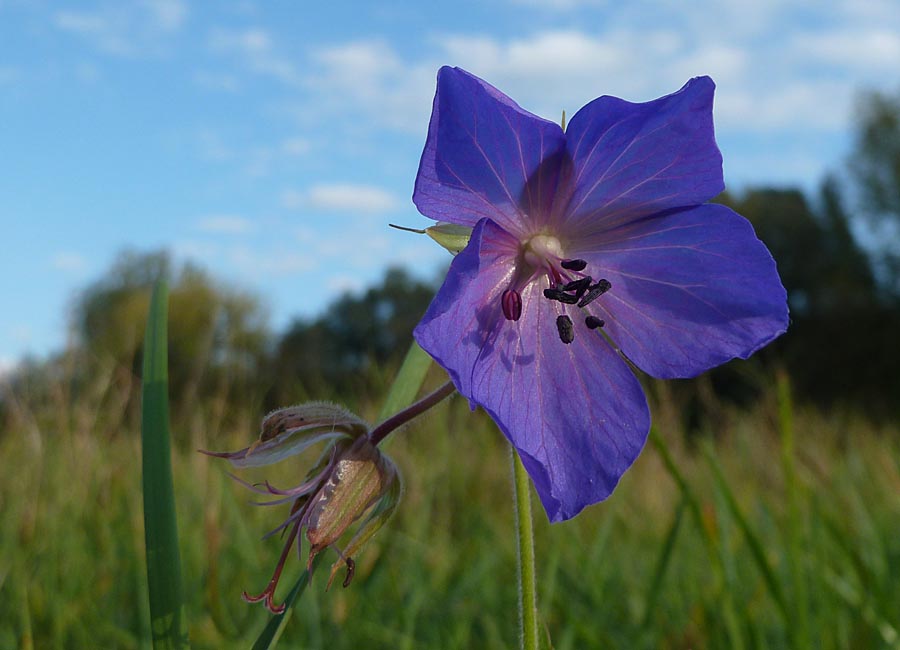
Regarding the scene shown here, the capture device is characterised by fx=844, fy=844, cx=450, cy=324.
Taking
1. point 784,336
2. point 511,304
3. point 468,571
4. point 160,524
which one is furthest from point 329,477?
point 784,336

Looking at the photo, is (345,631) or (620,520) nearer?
(345,631)

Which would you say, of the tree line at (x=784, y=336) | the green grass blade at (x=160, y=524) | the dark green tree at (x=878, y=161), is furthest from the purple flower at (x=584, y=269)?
the dark green tree at (x=878, y=161)

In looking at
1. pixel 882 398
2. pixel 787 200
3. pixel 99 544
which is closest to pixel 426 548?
pixel 99 544

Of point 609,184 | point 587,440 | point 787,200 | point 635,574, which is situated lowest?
point 635,574

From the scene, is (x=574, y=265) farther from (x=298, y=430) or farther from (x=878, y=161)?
(x=878, y=161)

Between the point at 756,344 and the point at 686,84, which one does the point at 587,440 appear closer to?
the point at 756,344

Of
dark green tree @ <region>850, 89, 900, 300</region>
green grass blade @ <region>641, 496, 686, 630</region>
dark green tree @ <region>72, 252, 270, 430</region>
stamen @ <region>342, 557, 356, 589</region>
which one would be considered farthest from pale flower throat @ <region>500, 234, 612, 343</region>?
dark green tree @ <region>850, 89, 900, 300</region>
